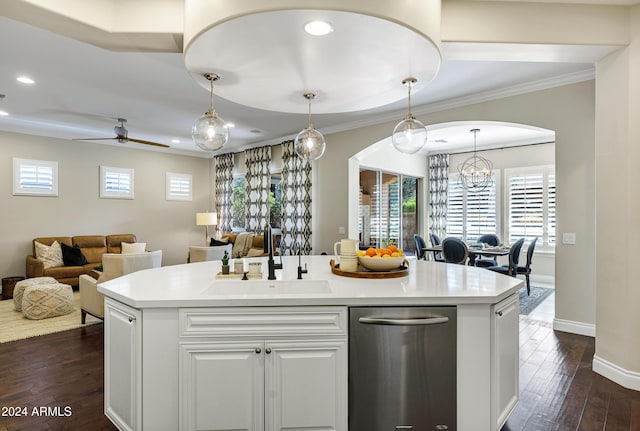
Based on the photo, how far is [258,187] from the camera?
7.52m

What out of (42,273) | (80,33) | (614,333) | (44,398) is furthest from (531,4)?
(42,273)

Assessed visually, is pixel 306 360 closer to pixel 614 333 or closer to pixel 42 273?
pixel 614 333

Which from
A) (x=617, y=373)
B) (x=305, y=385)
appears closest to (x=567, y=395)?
(x=617, y=373)

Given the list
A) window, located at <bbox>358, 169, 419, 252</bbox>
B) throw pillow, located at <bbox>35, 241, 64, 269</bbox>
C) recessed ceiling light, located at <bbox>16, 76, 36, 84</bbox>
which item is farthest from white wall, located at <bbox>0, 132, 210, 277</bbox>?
window, located at <bbox>358, 169, 419, 252</bbox>

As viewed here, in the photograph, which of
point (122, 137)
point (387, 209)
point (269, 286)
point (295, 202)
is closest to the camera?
point (269, 286)

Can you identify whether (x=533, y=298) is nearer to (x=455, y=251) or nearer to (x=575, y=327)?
(x=455, y=251)

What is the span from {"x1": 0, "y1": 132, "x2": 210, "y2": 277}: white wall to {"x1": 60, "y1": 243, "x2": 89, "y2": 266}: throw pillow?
701 millimetres

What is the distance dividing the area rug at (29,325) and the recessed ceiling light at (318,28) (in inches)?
165

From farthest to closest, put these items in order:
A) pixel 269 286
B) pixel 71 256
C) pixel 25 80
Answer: pixel 71 256
pixel 25 80
pixel 269 286

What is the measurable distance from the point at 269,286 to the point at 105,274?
2728 mm

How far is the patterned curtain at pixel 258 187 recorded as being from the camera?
7383 mm

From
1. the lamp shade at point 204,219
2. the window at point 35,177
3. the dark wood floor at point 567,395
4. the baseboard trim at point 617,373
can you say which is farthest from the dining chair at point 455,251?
the window at point 35,177

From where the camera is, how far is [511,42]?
2.67m

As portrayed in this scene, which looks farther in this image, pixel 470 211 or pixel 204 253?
pixel 470 211
